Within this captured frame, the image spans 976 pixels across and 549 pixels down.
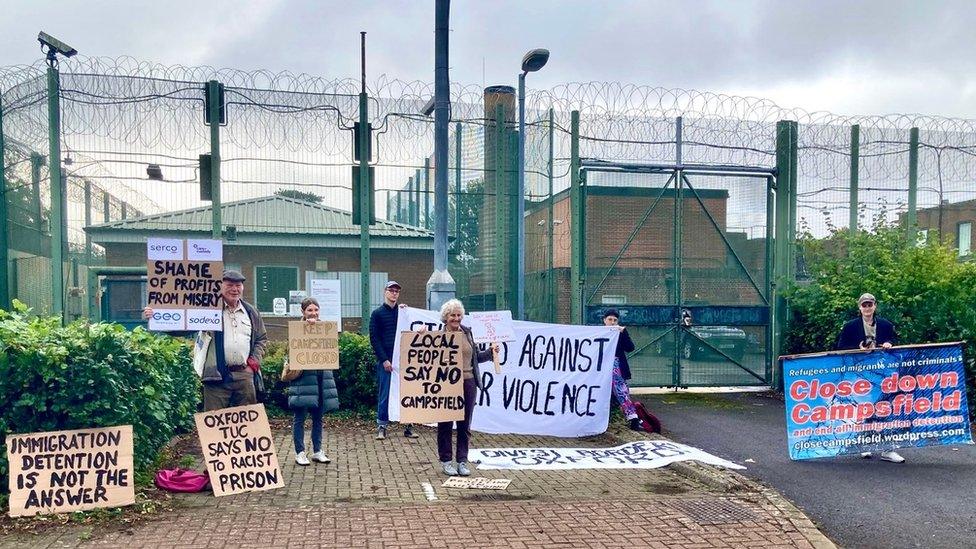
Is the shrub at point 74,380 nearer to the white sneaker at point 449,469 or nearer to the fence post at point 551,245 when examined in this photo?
the white sneaker at point 449,469

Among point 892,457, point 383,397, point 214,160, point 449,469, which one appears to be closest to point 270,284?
point 214,160

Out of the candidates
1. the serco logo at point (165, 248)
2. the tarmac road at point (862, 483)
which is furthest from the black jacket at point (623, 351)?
the serco logo at point (165, 248)

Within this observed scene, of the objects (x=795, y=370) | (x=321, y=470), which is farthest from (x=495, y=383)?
(x=795, y=370)

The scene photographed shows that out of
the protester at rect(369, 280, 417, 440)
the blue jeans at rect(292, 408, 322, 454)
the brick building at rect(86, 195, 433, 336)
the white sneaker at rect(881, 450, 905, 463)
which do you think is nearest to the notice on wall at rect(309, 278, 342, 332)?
the brick building at rect(86, 195, 433, 336)

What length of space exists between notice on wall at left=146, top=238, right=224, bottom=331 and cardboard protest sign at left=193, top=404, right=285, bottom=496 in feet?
2.56

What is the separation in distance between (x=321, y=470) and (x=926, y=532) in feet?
16.3

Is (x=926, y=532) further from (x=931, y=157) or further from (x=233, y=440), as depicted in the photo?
(x=931, y=157)

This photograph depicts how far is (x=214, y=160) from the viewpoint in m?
10.5

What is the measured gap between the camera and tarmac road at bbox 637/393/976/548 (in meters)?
5.66

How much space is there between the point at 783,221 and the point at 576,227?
141 inches

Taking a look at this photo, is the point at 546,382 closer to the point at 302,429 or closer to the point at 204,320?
the point at 302,429

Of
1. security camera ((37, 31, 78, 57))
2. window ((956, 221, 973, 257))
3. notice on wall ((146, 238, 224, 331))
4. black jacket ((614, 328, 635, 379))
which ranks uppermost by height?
security camera ((37, 31, 78, 57))

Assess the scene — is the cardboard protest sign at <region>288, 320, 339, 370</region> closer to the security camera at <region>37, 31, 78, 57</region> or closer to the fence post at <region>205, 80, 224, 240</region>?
the fence post at <region>205, 80, 224, 240</region>

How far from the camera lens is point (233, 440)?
21.2 ft
